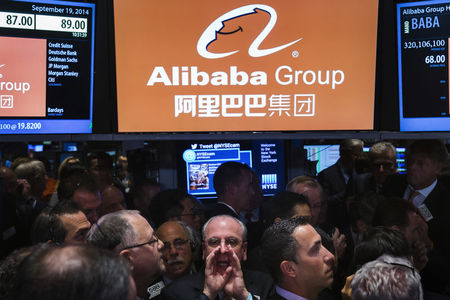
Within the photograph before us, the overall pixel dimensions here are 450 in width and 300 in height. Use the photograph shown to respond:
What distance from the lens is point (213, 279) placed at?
271 cm

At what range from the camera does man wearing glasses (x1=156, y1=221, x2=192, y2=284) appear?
3.33 m

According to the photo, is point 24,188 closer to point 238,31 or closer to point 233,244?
point 238,31

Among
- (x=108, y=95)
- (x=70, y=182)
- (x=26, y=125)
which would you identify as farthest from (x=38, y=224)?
(x=70, y=182)

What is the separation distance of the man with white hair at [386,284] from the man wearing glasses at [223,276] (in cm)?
57

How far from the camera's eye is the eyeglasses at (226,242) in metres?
3.13

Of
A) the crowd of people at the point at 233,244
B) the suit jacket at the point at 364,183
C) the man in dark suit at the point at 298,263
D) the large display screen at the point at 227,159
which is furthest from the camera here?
the large display screen at the point at 227,159

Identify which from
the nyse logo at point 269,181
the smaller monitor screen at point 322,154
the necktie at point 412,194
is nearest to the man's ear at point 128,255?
the necktie at point 412,194

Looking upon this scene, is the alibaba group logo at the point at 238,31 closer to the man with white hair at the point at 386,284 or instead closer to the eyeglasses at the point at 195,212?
the eyeglasses at the point at 195,212

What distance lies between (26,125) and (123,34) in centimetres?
90

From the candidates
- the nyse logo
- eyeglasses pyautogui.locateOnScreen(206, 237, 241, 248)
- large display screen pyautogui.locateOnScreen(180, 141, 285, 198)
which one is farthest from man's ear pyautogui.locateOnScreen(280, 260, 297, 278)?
the nyse logo

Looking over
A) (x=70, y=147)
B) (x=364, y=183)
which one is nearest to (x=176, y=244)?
(x=364, y=183)

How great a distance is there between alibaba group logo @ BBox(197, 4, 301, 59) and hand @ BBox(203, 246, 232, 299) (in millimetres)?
1692

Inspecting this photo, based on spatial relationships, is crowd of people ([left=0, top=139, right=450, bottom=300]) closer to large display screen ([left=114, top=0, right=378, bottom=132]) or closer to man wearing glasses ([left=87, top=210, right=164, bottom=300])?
man wearing glasses ([left=87, top=210, right=164, bottom=300])

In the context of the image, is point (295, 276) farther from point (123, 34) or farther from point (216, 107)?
point (123, 34)
